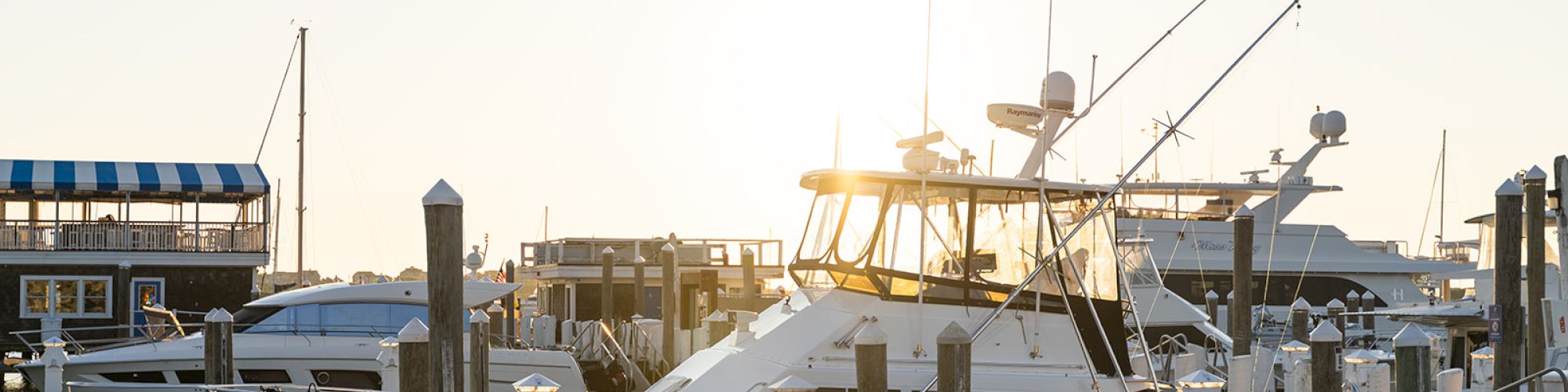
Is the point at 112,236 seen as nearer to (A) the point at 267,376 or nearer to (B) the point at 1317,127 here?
(A) the point at 267,376

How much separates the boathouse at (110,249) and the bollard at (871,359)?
23231 mm

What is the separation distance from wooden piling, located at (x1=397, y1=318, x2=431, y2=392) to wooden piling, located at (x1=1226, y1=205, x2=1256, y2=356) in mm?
12720

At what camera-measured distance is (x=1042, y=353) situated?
15.7 meters

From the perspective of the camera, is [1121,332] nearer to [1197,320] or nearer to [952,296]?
[952,296]

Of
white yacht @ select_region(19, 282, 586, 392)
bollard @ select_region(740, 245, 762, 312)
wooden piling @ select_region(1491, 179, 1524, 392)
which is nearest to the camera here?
wooden piling @ select_region(1491, 179, 1524, 392)

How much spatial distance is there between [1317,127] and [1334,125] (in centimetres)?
53

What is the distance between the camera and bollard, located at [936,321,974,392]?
13477 mm

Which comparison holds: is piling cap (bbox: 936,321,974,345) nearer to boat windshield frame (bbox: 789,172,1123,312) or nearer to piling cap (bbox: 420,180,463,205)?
boat windshield frame (bbox: 789,172,1123,312)

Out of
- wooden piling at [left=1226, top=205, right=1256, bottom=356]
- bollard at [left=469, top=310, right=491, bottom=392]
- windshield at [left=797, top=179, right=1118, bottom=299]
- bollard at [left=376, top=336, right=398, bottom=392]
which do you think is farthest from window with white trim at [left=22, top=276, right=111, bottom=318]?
wooden piling at [left=1226, top=205, right=1256, bottom=356]

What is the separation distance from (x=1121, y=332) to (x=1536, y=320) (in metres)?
4.74

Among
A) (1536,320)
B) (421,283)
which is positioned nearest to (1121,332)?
(1536,320)

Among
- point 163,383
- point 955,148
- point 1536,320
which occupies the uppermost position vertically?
point 955,148

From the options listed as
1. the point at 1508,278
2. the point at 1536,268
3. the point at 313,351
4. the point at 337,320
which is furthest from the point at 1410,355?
the point at 337,320

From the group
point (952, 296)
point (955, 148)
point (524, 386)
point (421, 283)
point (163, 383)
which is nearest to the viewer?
point (524, 386)
